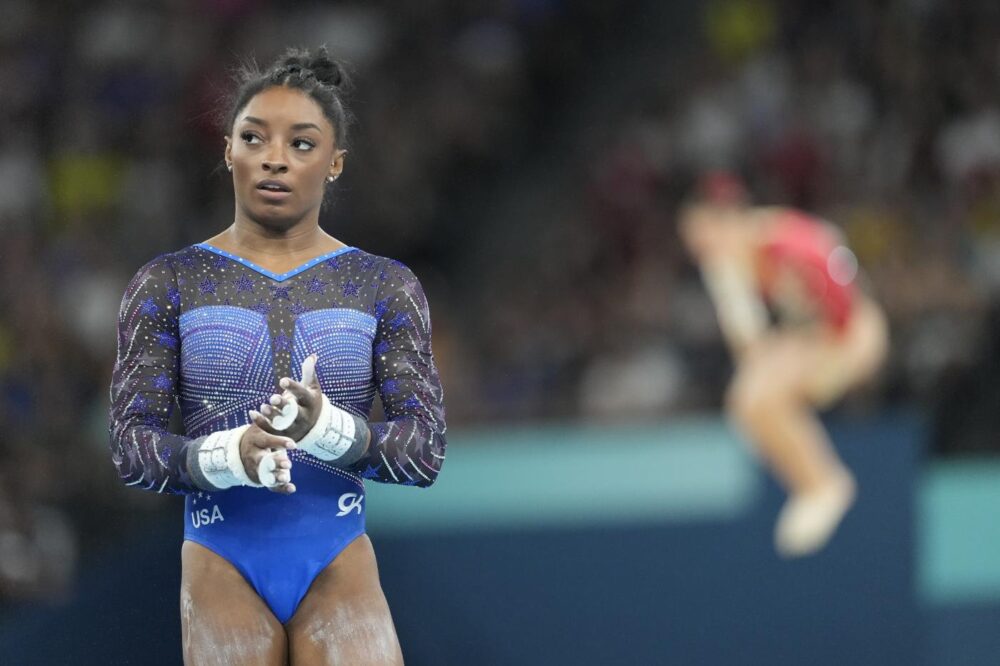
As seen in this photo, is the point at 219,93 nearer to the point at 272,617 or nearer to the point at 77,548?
the point at 272,617

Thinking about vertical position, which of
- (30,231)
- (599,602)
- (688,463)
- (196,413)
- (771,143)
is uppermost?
(771,143)

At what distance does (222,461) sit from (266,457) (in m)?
0.12

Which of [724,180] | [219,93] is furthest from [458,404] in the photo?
[219,93]

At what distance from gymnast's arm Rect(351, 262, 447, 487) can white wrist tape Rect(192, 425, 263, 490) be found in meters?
0.24

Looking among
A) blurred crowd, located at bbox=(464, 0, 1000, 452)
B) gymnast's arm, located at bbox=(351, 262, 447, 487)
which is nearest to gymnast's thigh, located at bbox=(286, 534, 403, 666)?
gymnast's arm, located at bbox=(351, 262, 447, 487)

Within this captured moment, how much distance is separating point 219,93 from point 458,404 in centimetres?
447

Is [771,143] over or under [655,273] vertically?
over

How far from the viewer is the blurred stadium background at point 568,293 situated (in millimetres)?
7027

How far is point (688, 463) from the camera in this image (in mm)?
7098

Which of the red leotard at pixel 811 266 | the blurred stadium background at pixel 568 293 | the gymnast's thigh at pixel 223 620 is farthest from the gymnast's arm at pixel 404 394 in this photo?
the red leotard at pixel 811 266

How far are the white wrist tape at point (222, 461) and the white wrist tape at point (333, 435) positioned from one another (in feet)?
0.37

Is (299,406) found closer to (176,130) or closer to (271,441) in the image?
(271,441)

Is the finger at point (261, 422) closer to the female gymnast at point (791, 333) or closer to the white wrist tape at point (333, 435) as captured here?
the white wrist tape at point (333, 435)

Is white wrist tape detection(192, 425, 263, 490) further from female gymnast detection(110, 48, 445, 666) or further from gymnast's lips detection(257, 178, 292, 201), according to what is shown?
gymnast's lips detection(257, 178, 292, 201)
